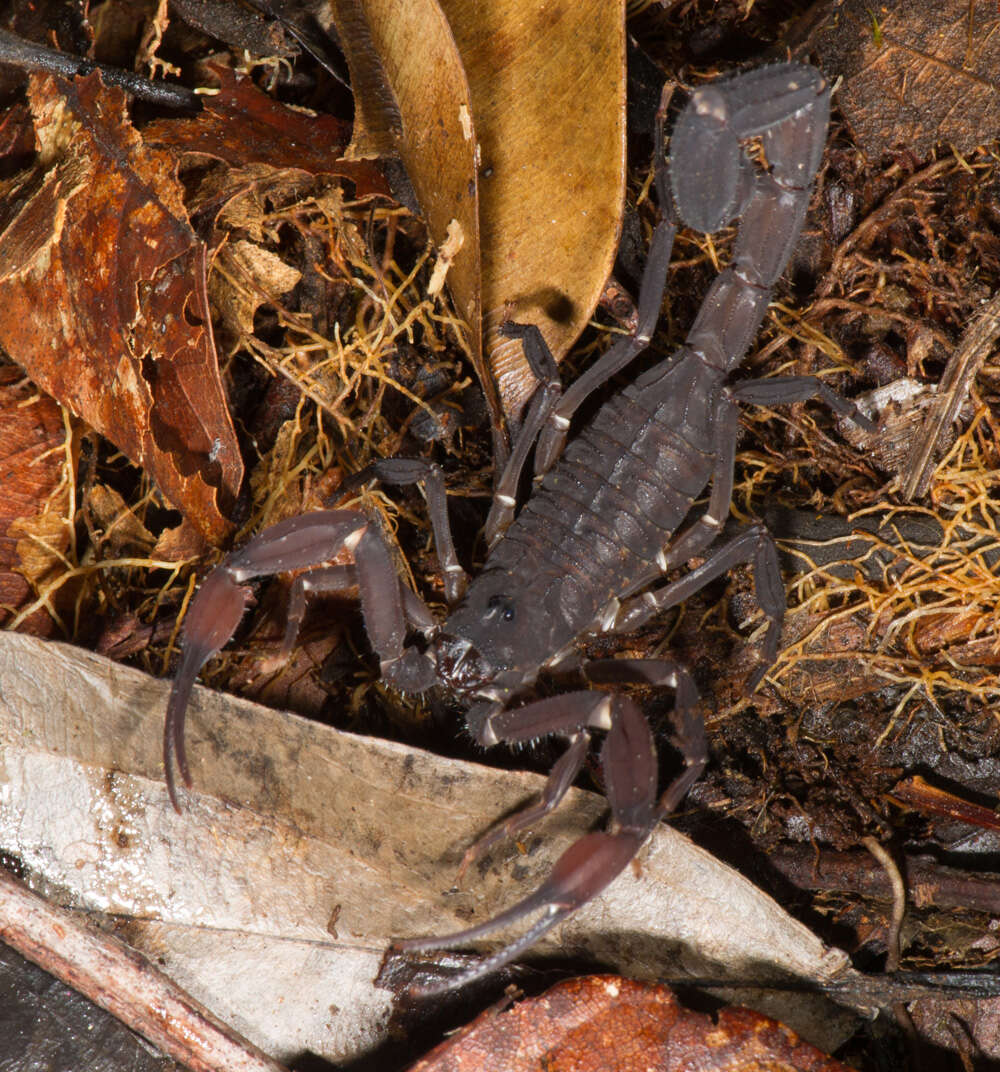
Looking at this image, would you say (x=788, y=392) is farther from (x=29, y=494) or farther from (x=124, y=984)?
(x=124, y=984)

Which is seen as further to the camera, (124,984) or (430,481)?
(430,481)

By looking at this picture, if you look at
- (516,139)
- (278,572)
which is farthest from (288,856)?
(516,139)

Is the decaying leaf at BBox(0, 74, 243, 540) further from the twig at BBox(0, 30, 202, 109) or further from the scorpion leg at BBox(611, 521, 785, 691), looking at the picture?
the scorpion leg at BBox(611, 521, 785, 691)

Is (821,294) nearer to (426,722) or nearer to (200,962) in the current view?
(426,722)

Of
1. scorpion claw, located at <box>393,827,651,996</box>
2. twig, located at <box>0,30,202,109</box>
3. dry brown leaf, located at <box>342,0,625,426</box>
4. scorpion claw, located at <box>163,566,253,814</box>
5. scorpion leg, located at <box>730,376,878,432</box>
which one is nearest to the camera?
scorpion claw, located at <box>393,827,651,996</box>

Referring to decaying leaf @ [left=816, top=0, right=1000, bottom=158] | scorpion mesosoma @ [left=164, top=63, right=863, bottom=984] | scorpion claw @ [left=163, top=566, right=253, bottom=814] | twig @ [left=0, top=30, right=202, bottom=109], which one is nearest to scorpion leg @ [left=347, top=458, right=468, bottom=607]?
scorpion mesosoma @ [left=164, top=63, right=863, bottom=984]

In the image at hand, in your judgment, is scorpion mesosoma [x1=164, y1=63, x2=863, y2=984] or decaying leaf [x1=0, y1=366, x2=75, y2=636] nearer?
scorpion mesosoma [x1=164, y1=63, x2=863, y2=984]
